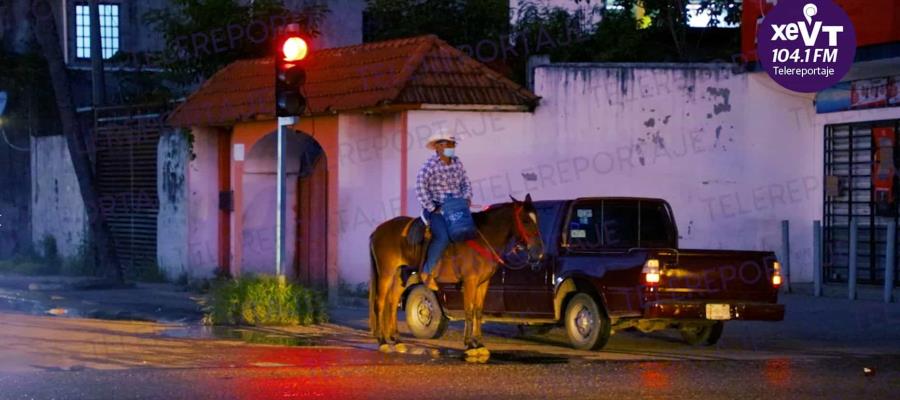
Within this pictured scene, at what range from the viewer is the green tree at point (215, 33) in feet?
90.5

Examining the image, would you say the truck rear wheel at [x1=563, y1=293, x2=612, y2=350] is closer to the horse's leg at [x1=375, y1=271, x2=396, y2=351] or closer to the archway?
the horse's leg at [x1=375, y1=271, x2=396, y2=351]

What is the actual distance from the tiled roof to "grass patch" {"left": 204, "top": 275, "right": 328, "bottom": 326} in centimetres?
385

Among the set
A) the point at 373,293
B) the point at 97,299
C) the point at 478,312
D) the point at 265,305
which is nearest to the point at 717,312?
the point at 478,312

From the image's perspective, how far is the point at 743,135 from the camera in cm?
2105

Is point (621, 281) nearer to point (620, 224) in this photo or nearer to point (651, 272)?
point (651, 272)

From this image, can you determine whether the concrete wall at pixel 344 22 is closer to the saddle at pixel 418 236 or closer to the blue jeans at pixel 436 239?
the saddle at pixel 418 236

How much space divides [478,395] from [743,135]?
11015mm

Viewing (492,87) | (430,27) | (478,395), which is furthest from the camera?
(430,27)

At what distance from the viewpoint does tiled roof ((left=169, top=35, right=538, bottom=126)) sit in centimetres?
2062

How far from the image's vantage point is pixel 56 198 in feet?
102

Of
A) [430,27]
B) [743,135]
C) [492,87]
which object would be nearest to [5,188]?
[430,27]

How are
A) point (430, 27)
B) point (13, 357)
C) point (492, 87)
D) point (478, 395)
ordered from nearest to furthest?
point (478, 395) < point (13, 357) < point (492, 87) < point (430, 27)

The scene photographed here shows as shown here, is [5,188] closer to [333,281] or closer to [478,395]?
[333,281]

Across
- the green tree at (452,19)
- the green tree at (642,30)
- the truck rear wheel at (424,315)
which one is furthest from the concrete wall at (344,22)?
the truck rear wheel at (424,315)
